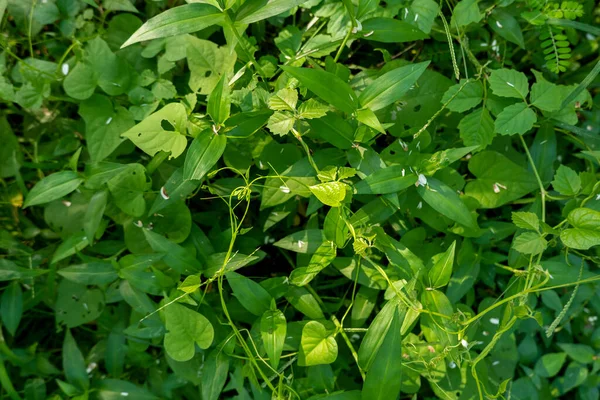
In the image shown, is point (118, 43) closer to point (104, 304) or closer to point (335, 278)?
point (104, 304)

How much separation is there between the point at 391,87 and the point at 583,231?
20.6 inches

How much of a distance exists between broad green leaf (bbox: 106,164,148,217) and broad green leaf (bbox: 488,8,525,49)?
38.8 inches

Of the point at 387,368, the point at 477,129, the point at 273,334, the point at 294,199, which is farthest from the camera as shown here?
the point at 294,199

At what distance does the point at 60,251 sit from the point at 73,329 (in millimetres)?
372

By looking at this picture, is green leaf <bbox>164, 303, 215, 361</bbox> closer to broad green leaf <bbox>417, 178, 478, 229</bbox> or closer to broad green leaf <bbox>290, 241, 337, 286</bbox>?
broad green leaf <bbox>290, 241, 337, 286</bbox>

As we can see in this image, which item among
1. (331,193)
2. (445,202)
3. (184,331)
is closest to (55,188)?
(184,331)

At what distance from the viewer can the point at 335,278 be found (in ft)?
4.80

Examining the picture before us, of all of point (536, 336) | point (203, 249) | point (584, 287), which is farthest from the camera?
point (536, 336)

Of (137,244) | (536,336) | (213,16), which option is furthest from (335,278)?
(213,16)

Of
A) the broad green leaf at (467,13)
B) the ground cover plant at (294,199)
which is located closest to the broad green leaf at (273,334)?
the ground cover plant at (294,199)

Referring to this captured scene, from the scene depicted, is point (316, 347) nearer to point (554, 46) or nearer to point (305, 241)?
point (305, 241)

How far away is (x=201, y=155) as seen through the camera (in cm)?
106

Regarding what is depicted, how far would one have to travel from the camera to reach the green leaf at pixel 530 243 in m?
1.15

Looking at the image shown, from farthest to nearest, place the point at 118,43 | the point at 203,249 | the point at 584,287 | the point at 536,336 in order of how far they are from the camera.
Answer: the point at 536,336, the point at 584,287, the point at 118,43, the point at 203,249
